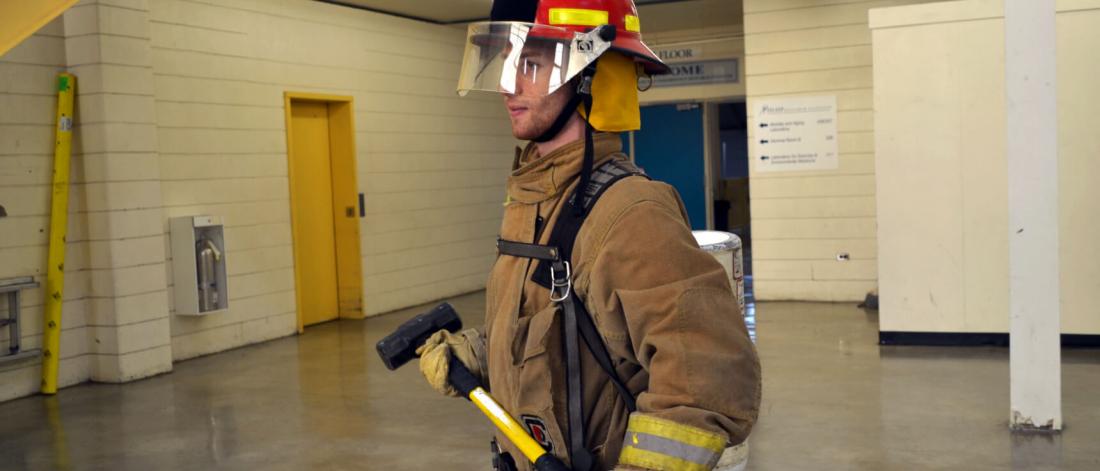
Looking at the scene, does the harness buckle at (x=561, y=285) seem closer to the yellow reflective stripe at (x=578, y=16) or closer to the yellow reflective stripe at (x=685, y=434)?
the yellow reflective stripe at (x=685, y=434)

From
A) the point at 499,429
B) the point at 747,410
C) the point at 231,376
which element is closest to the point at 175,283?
the point at 231,376

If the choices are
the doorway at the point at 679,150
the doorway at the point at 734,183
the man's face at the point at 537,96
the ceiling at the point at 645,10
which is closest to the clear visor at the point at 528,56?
the man's face at the point at 537,96

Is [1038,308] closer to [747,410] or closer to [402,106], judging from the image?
[747,410]

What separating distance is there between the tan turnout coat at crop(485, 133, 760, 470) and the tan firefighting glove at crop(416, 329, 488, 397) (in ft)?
0.42

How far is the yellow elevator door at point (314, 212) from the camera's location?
9.30 metres

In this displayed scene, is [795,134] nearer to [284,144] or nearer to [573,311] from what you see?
[284,144]

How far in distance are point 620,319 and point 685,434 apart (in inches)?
9.1

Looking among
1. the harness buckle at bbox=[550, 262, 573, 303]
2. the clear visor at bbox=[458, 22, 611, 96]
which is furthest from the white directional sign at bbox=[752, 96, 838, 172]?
the harness buckle at bbox=[550, 262, 573, 303]

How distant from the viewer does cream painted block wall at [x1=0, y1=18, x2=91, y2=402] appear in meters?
6.50

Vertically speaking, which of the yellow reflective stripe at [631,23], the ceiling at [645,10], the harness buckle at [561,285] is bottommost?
the harness buckle at [561,285]

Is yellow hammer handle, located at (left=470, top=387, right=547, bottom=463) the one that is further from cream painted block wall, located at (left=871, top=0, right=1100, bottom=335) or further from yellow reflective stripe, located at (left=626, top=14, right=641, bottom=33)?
cream painted block wall, located at (left=871, top=0, right=1100, bottom=335)

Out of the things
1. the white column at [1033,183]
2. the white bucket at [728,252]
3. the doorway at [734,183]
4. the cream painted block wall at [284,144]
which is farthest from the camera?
the doorway at [734,183]

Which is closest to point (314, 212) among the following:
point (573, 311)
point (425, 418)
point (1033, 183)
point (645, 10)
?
point (645, 10)

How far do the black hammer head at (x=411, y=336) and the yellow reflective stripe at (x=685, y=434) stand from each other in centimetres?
68
